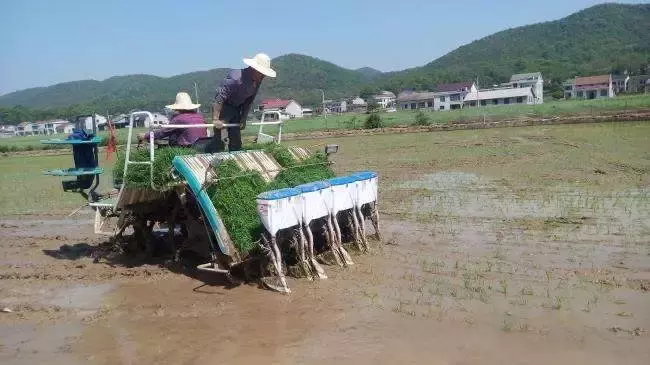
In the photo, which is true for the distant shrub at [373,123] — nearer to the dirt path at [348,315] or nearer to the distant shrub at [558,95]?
the dirt path at [348,315]

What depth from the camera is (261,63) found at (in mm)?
7828

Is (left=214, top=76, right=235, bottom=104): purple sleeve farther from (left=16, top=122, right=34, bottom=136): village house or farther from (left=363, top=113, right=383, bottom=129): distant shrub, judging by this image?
(left=16, top=122, right=34, bottom=136): village house

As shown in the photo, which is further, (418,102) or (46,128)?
(46,128)

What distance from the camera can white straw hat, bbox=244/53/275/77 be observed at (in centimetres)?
770

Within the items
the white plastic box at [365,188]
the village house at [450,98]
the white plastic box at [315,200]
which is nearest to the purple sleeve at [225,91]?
the white plastic box at [315,200]

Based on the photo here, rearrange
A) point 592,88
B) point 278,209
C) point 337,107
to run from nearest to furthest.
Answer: point 278,209 → point 592,88 → point 337,107

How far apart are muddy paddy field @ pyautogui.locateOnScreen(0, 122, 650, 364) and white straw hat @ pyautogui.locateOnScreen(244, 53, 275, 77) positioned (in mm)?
2584

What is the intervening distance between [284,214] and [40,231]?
731 centimetres

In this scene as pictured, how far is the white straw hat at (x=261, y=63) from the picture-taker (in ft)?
25.3

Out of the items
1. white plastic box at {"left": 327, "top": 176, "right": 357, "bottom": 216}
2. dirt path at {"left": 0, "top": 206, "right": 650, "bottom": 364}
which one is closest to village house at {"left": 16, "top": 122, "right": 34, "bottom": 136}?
dirt path at {"left": 0, "top": 206, "right": 650, "bottom": 364}

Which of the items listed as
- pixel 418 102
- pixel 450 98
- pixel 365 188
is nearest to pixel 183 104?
pixel 365 188

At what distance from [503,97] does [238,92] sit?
317 feet

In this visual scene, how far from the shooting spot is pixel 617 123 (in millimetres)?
33656

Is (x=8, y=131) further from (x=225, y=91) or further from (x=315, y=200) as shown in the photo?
(x=315, y=200)
